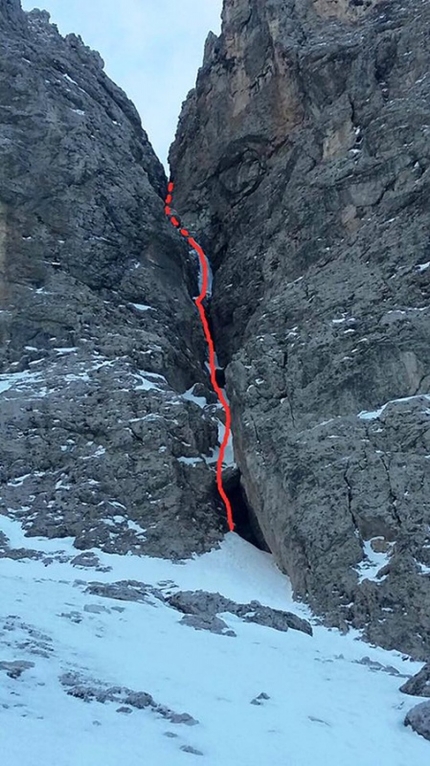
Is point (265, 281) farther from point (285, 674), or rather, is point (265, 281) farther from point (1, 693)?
point (1, 693)

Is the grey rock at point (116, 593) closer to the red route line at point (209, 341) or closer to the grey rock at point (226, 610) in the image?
the grey rock at point (226, 610)

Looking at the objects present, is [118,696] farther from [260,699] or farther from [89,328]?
[89,328]

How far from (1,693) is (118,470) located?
58.3ft

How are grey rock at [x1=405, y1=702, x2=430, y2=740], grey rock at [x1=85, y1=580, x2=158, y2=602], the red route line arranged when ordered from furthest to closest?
1. the red route line
2. grey rock at [x1=85, y1=580, x2=158, y2=602]
3. grey rock at [x1=405, y1=702, x2=430, y2=740]

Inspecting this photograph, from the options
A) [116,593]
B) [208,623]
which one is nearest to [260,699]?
[208,623]

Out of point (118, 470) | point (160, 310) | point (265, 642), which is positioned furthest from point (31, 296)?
point (265, 642)

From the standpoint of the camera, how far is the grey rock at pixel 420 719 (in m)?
9.32

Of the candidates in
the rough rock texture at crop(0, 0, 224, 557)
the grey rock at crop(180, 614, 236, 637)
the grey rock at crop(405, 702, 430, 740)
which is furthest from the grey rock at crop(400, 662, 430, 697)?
the rough rock texture at crop(0, 0, 224, 557)

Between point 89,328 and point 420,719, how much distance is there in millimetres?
22688

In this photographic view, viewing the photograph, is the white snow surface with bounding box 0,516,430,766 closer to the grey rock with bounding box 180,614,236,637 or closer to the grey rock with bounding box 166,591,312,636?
the grey rock with bounding box 180,614,236,637

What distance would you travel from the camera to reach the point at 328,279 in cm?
2900

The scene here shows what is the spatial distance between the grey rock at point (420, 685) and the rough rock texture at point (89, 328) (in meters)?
13.1

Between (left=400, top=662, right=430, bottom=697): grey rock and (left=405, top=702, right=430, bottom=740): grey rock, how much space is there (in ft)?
5.43

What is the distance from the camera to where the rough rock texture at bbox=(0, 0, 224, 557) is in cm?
2528
